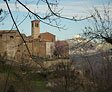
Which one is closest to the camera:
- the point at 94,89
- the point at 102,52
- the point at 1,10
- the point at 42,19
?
the point at 42,19

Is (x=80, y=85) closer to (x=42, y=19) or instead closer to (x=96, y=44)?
(x=96, y=44)

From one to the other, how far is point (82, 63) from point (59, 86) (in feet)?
3.12

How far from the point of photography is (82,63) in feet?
19.9

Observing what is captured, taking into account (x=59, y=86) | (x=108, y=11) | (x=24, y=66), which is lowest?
(x=59, y=86)

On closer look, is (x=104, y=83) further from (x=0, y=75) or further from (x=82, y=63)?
(x=0, y=75)

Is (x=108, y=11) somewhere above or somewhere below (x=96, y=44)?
above

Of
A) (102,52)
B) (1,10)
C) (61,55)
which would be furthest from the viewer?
(61,55)

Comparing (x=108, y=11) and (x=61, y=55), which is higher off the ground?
(x=108, y=11)

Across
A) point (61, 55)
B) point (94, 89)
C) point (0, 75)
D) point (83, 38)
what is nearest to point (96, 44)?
point (83, 38)

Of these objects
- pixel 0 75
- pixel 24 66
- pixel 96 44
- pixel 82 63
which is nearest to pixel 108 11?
pixel 96 44

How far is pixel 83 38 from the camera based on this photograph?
6270mm

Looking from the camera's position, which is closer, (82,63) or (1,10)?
(1,10)

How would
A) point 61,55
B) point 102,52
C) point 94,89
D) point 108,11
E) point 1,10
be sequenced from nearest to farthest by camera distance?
point 1,10, point 94,89, point 102,52, point 61,55, point 108,11

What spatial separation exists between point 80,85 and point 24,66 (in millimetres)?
1797
